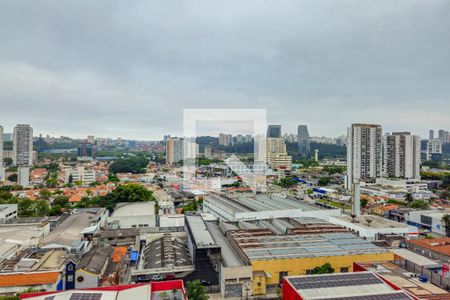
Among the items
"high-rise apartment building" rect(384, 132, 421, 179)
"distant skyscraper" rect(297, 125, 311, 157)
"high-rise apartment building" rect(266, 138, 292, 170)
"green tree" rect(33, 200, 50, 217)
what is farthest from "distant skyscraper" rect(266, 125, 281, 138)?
"green tree" rect(33, 200, 50, 217)

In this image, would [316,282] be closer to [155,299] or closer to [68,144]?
[155,299]

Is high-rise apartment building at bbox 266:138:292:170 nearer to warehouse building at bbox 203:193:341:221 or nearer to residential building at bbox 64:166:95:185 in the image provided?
residential building at bbox 64:166:95:185

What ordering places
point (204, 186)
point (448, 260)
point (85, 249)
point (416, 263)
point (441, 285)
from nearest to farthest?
point (441, 285)
point (416, 263)
point (448, 260)
point (85, 249)
point (204, 186)

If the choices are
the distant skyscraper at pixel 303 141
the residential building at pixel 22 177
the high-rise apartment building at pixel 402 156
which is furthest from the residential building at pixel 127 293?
the distant skyscraper at pixel 303 141

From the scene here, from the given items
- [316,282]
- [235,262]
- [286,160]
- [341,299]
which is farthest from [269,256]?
[286,160]

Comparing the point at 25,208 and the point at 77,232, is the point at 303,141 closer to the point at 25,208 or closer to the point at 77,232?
the point at 25,208

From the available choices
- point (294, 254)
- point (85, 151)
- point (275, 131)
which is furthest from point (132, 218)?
point (85, 151)

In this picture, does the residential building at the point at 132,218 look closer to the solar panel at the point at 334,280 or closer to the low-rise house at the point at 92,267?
the low-rise house at the point at 92,267
